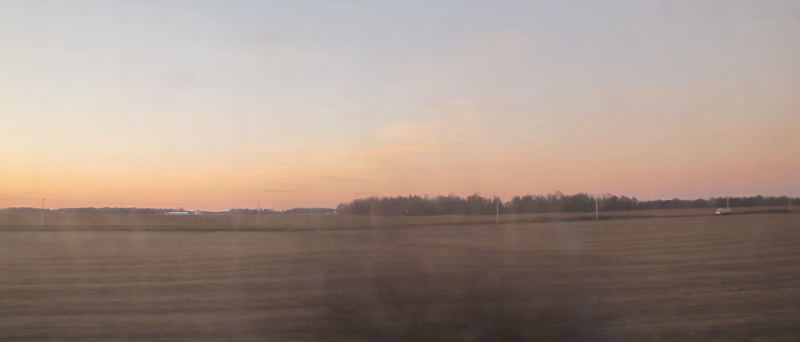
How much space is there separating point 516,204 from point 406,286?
9.14 metres

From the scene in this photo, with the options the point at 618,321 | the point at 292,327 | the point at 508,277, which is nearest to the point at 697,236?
the point at 508,277

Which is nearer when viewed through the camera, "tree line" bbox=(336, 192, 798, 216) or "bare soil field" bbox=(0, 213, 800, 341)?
"bare soil field" bbox=(0, 213, 800, 341)

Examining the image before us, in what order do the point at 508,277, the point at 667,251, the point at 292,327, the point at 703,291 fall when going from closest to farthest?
the point at 292,327, the point at 703,291, the point at 508,277, the point at 667,251

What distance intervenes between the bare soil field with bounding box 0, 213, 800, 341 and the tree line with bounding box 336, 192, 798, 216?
694 millimetres

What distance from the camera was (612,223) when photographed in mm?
22172

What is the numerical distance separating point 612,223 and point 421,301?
43.5 feet

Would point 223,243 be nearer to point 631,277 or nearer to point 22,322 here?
point 22,322

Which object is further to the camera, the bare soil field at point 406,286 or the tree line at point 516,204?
the tree line at point 516,204

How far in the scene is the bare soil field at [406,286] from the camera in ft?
29.1

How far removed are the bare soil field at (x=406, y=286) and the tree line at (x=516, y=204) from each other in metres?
0.69

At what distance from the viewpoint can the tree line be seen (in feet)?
61.6

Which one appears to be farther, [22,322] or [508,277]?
[508,277]

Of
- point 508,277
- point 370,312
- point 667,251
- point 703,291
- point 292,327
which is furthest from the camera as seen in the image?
point 667,251

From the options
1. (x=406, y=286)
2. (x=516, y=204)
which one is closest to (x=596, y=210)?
(x=516, y=204)
